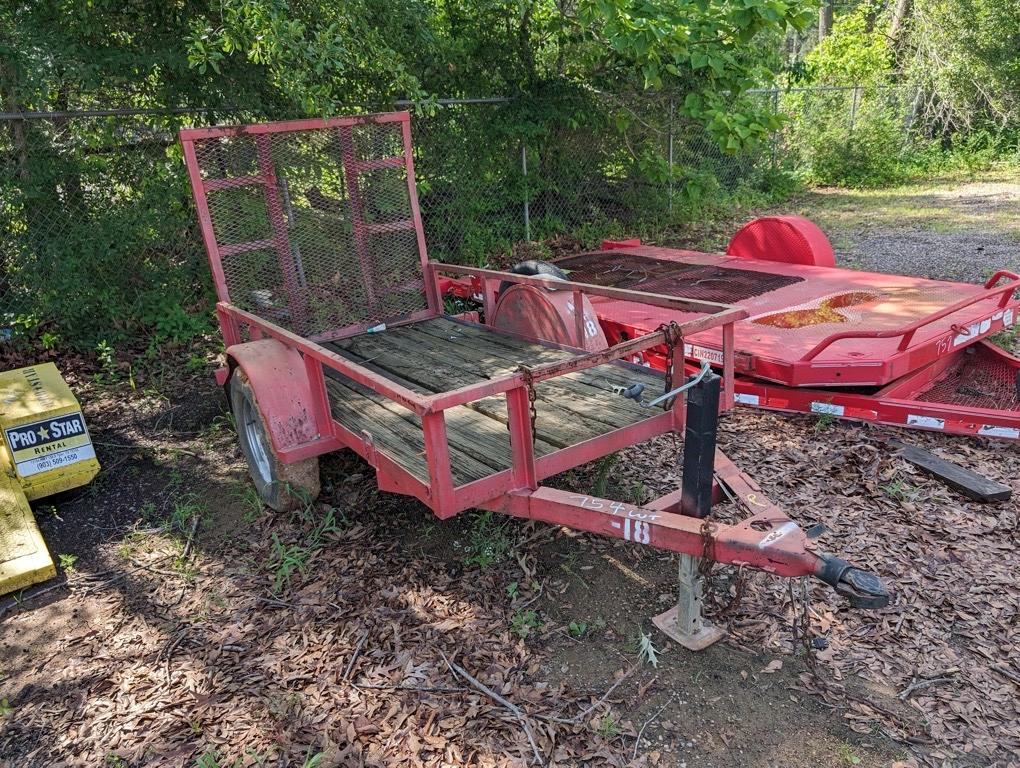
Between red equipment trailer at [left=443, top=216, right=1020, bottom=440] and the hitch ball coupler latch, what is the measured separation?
2.27m

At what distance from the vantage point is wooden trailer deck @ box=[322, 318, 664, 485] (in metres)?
3.54

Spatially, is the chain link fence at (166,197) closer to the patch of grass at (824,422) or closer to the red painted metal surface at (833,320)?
the red painted metal surface at (833,320)

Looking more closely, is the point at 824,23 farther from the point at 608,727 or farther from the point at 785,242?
the point at 608,727

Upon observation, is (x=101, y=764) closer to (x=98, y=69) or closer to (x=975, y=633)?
(x=975, y=633)

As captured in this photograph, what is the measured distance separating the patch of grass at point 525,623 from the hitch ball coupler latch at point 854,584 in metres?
1.30

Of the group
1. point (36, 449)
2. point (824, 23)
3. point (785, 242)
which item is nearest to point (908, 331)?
point (785, 242)

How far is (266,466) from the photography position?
175 inches

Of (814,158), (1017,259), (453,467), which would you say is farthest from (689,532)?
(814,158)

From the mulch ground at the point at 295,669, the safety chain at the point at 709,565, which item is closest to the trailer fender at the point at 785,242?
the safety chain at the point at 709,565

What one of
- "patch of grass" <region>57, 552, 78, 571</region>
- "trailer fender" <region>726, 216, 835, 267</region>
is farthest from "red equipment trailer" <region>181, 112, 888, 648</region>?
"trailer fender" <region>726, 216, 835, 267</region>

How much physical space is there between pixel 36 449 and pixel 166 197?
10.5 ft

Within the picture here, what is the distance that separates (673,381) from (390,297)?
2.66 m

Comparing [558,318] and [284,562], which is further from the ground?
[558,318]

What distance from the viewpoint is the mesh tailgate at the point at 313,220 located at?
196 inches
